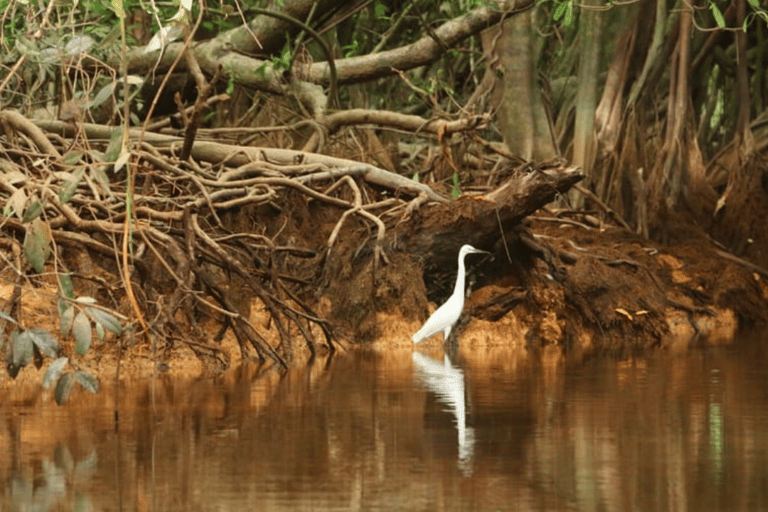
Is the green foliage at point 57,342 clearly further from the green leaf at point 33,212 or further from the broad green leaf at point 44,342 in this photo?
the green leaf at point 33,212

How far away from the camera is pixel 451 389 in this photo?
977 cm

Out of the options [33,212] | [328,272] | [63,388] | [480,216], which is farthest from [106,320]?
[480,216]

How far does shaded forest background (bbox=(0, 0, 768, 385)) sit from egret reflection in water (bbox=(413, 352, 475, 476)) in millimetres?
868

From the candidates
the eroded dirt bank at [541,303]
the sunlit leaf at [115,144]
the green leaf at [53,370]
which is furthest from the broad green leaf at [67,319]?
the eroded dirt bank at [541,303]

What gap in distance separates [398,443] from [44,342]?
154cm

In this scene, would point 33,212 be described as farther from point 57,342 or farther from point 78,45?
point 78,45

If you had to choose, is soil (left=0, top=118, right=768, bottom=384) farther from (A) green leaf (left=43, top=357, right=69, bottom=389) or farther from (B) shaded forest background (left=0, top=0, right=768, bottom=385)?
(A) green leaf (left=43, top=357, right=69, bottom=389)

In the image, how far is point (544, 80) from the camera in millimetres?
20484

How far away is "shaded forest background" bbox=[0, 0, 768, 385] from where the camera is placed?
35.2 feet

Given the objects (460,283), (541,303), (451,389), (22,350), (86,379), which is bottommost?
(451,389)


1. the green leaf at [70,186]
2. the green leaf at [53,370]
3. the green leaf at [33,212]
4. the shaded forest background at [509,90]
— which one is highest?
the shaded forest background at [509,90]

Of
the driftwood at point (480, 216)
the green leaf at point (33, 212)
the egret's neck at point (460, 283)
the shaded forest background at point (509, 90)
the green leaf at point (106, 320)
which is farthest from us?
the shaded forest background at point (509, 90)

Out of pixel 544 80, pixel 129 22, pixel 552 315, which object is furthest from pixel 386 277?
pixel 544 80

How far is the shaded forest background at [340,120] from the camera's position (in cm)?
1073
